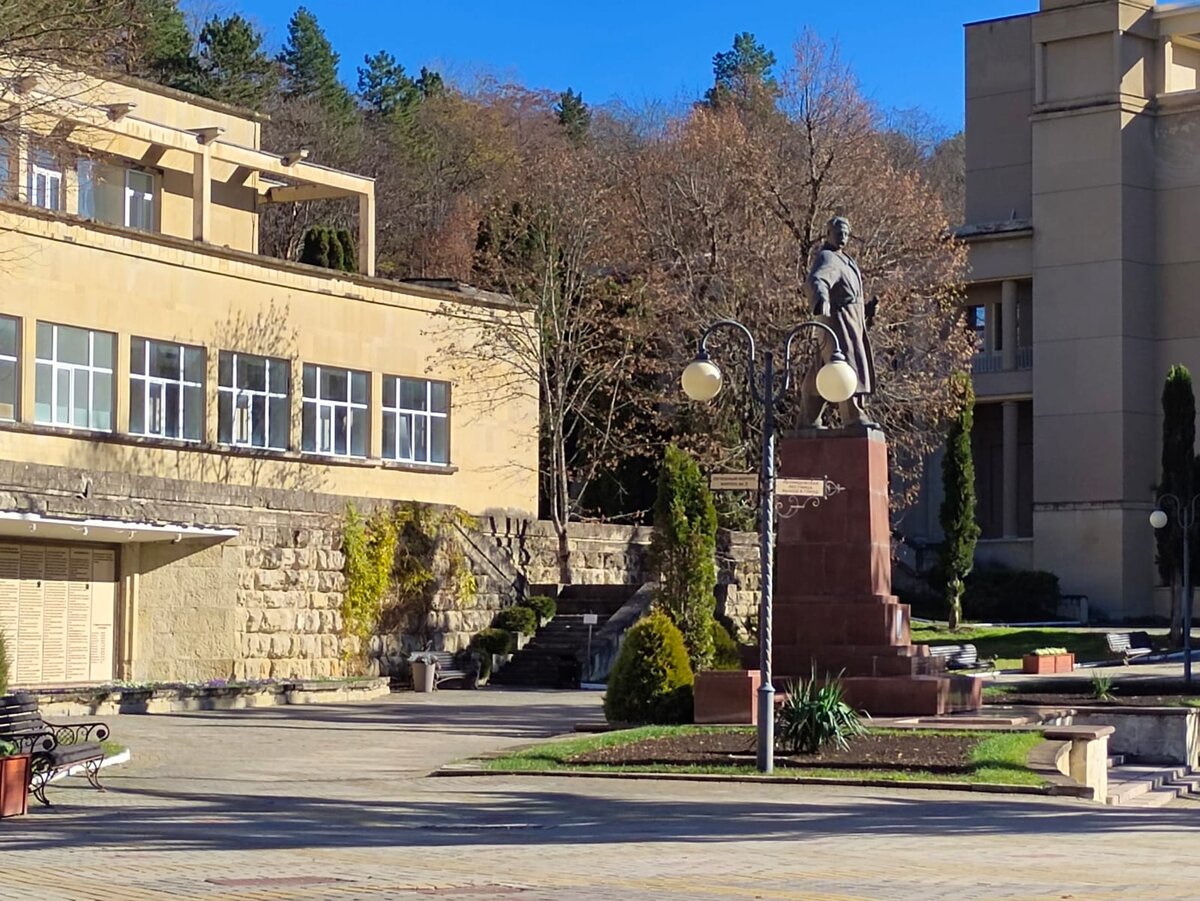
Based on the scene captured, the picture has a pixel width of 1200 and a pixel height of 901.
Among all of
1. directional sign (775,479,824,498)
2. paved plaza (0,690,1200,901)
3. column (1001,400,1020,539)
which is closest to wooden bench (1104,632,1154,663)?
column (1001,400,1020,539)

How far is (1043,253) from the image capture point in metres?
60.8

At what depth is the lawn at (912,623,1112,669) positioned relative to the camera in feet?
150

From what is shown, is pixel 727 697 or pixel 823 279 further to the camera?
pixel 823 279

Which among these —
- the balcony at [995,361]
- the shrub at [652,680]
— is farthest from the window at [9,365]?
the balcony at [995,361]

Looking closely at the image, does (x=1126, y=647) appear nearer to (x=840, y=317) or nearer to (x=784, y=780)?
(x=840, y=317)

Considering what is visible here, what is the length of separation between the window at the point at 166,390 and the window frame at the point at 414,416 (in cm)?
509

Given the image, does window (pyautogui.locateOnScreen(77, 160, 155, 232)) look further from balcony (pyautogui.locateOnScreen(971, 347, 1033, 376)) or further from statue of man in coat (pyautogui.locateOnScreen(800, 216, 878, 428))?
balcony (pyautogui.locateOnScreen(971, 347, 1033, 376))

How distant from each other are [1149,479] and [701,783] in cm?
4378

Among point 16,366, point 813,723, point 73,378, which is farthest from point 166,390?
point 813,723

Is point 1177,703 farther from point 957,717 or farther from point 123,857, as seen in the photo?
point 123,857

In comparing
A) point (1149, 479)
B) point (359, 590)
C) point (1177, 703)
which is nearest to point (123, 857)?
point (1177, 703)

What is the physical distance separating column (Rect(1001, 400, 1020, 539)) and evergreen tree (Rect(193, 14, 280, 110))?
25.6 meters

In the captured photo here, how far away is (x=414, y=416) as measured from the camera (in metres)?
43.9

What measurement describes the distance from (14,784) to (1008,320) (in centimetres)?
5092
